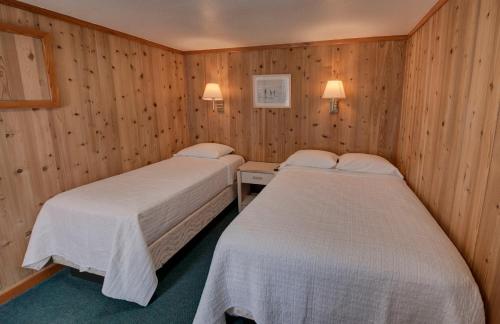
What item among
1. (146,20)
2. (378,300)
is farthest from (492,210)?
(146,20)

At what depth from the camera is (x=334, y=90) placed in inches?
117

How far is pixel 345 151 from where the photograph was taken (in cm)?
325

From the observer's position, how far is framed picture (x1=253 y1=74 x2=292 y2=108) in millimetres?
3352

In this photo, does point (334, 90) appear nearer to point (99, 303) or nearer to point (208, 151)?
point (208, 151)

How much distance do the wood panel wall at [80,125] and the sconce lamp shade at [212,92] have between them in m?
0.50

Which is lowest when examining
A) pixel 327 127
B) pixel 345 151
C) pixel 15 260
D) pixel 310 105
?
pixel 15 260

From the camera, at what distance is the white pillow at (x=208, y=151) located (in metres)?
3.38

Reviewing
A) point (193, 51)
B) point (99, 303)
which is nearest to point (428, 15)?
point (193, 51)

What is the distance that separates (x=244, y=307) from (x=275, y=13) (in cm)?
212

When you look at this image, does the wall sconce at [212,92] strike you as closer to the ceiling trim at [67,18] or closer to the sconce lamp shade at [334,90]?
the ceiling trim at [67,18]

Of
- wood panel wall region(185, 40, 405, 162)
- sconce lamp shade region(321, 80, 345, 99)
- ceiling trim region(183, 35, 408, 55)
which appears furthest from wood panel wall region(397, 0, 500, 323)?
sconce lamp shade region(321, 80, 345, 99)

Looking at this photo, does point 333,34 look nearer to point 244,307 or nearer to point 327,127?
point 327,127

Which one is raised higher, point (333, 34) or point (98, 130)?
point (333, 34)

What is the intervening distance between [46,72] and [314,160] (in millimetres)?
2499
